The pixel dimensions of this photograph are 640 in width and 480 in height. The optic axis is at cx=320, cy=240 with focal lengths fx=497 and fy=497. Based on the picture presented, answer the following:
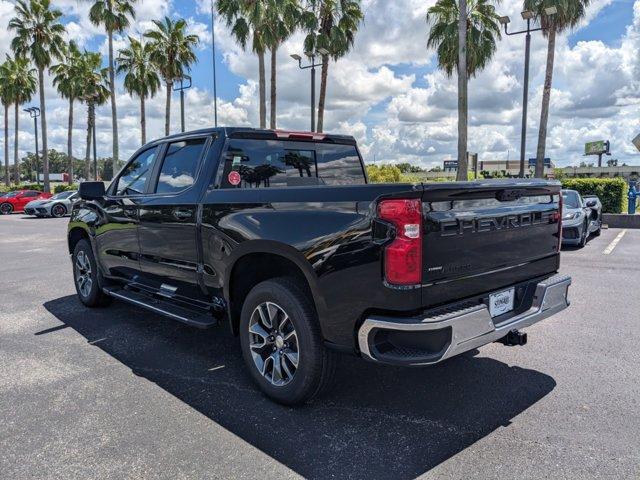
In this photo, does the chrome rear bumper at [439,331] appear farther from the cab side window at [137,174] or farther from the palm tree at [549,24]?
the palm tree at [549,24]

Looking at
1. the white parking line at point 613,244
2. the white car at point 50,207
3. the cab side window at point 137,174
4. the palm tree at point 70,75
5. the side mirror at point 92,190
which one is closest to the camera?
the cab side window at point 137,174

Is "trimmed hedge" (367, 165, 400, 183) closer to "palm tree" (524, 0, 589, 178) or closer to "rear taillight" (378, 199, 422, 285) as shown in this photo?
"palm tree" (524, 0, 589, 178)

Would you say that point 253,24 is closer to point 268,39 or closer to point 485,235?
point 268,39

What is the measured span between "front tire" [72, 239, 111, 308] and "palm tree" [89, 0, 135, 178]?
26025 mm

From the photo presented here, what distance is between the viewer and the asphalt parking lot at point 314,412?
2688 millimetres

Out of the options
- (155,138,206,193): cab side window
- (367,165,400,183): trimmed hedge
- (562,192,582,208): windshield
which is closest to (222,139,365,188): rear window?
(155,138,206,193): cab side window

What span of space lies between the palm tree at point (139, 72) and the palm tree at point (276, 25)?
585 inches

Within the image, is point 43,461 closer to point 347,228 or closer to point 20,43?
point 347,228

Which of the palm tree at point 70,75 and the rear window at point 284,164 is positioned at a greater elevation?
the palm tree at point 70,75

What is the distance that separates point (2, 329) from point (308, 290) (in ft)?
13.1

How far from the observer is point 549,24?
20344 mm

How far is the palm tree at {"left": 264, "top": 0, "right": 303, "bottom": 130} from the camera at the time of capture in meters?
21.5

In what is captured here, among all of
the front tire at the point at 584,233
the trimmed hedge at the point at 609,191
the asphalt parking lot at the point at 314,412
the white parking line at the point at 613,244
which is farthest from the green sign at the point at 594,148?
the asphalt parking lot at the point at 314,412

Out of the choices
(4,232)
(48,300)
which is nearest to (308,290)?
(48,300)
